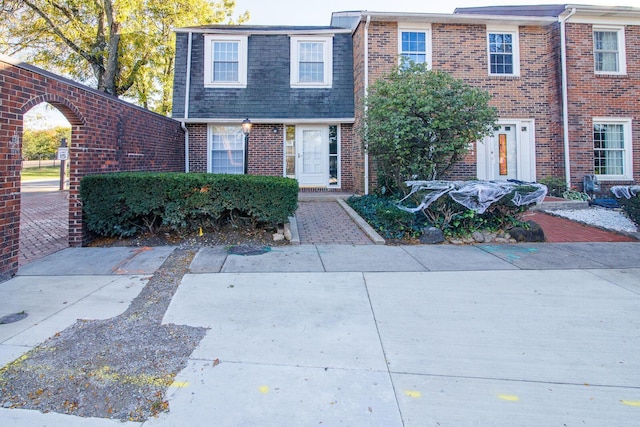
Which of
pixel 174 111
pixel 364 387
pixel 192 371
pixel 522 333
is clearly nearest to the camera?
pixel 364 387

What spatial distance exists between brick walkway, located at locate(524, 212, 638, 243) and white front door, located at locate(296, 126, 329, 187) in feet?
22.1

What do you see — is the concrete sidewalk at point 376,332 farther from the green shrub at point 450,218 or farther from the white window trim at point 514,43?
the white window trim at point 514,43

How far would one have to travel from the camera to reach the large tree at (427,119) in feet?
26.5

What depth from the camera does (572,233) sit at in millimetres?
7941

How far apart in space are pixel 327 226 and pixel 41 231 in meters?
6.03

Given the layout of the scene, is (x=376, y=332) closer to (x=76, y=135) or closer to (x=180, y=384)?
(x=180, y=384)

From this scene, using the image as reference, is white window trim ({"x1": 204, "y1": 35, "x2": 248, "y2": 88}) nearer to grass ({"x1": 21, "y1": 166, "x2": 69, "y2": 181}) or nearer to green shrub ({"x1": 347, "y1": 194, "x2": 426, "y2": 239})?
green shrub ({"x1": 347, "y1": 194, "x2": 426, "y2": 239})

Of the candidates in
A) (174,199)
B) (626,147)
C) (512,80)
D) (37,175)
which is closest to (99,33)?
(174,199)

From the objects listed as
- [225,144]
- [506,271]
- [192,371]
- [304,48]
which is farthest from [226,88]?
[192,371]

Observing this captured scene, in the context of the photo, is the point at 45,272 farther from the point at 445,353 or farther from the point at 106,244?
the point at 445,353

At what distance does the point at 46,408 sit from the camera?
237cm

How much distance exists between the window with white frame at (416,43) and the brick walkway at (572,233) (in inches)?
242

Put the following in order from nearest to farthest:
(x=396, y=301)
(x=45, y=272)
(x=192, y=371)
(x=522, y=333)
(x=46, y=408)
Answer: (x=46, y=408) → (x=192, y=371) → (x=522, y=333) → (x=396, y=301) → (x=45, y=272)

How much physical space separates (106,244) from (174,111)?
23.5ft
